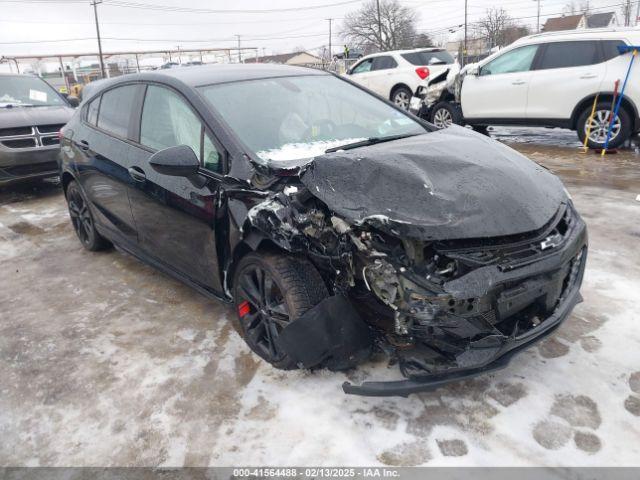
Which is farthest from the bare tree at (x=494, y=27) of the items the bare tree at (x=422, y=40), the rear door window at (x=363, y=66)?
the rear door window at (x=363, y=66)

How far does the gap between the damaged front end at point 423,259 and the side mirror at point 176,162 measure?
19.9 inches

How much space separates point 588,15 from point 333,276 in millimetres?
75659

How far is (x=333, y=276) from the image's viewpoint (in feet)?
8.59

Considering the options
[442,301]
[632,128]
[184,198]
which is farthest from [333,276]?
[632,128]

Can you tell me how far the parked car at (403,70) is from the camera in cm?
1240

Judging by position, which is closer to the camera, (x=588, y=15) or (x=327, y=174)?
(x=327, y=174)

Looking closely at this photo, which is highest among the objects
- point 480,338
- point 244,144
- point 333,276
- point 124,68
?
point 124,68

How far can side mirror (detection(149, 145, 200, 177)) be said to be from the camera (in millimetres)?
2855

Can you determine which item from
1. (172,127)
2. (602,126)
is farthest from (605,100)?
(172,127)

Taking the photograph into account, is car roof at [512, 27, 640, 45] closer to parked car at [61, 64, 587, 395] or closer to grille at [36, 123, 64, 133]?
parked car at [61, 64, 587, 395]

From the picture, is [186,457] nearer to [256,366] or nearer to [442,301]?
[256,366]

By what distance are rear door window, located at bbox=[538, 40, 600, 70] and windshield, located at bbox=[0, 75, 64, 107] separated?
25.9 feet

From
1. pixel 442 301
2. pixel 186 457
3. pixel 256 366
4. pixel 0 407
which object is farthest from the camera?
pixel 256 366

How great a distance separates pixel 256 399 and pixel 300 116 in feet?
5.82
